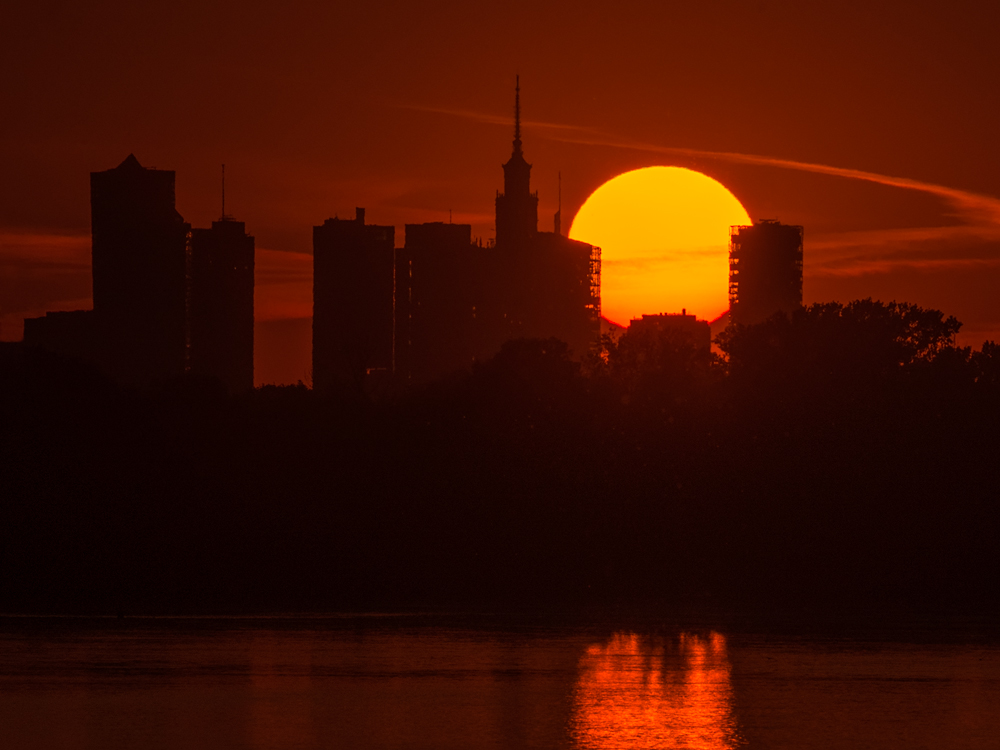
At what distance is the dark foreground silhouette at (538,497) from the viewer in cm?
7494

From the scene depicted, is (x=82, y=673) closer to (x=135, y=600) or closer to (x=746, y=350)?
(x=135, y=600)

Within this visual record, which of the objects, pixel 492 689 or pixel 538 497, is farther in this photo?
pixel 538 497

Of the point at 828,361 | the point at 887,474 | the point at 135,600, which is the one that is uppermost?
the point at 828,361

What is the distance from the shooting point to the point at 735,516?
7894cm

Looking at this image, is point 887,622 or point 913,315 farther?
point 913,315

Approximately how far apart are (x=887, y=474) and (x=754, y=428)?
7447 mm

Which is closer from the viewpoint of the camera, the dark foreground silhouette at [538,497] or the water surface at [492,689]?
the water surface at [492,689]

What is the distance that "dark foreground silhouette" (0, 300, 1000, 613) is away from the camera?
74.9m

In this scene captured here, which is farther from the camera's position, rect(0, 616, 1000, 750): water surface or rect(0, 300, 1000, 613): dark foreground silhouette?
rect(0, 300, 1000, 613): dark foreground silhouette

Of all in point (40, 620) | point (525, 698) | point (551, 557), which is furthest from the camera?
point (551, 557)

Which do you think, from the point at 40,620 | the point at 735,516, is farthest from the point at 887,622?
the point at 40,620

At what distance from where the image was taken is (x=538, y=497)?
266 feet

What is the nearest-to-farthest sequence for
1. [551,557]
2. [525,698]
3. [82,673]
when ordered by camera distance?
[525,698]
[82,673]
[551,557]

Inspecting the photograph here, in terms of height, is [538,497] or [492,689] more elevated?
[538,497]
